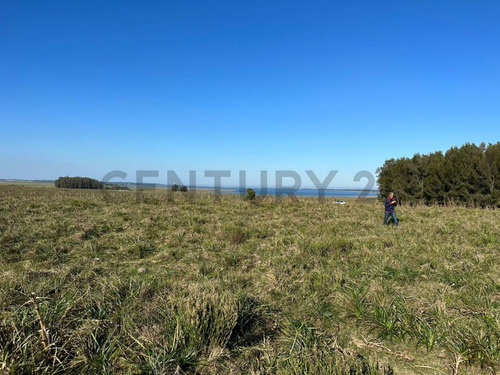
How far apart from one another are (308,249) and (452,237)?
4863 mm

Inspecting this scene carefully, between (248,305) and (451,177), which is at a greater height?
(451,177)

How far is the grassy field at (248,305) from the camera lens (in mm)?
2514

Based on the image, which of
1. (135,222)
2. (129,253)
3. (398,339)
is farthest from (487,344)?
(135,222)

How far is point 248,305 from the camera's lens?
139 inches

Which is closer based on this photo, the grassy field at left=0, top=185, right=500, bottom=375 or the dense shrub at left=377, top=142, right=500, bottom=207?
the grassy field at left=0, top=185, right=500, bottom=375

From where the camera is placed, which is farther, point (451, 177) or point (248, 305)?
point (451, 177)

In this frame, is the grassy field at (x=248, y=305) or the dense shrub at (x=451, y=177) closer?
the grassy field at (x=248, y=305)

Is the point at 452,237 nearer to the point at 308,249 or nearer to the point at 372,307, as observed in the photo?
the point at 308,249

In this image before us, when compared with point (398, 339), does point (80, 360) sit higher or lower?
higher

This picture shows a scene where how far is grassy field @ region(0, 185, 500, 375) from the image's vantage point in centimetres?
251

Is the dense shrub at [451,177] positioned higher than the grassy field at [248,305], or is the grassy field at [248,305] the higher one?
the dense shrub at [451,177]

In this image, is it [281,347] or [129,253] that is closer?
[281,347]

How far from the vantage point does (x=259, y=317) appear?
3.47 meters

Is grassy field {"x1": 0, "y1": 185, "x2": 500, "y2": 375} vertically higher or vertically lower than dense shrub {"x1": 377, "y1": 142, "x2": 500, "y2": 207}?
lower
